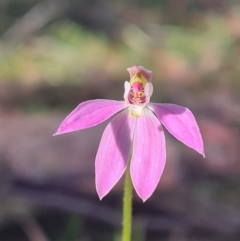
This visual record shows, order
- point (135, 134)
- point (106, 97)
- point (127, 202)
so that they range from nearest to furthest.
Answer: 1. point (127, 202)
2. point (135, 134)
3. point (106, 97)

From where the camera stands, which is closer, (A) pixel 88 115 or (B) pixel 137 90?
(A) pixel 88 115

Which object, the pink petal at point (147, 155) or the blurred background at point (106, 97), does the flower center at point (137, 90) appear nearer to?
the pink petal at point (147, 155)

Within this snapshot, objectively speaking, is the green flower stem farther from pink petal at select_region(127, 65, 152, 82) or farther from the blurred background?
the blurred background

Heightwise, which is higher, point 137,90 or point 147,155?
point 137,90

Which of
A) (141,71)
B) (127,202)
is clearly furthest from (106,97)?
(127,202)

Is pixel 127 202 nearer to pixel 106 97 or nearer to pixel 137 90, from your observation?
pixel 137 90

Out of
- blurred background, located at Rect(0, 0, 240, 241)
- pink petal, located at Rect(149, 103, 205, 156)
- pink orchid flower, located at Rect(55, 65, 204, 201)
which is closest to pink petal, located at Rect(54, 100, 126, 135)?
pink orchid flower, located at Rect(55, 65, 204, 201)

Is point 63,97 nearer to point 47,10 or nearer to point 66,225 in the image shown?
point 47,10
